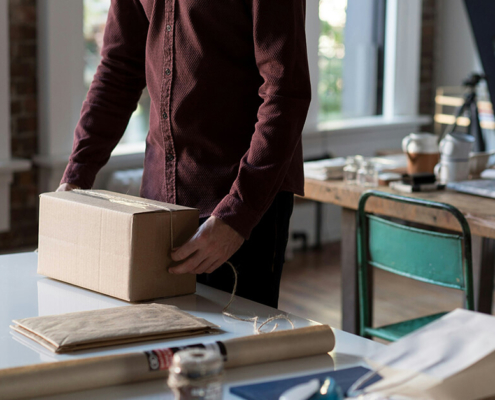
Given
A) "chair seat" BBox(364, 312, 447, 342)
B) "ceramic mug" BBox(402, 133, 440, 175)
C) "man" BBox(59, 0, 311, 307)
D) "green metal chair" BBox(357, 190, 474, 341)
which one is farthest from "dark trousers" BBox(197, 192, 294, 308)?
"ceramic mug" BBox(402, 133, 440, 175)

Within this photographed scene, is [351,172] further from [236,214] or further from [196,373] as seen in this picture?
[196,373]

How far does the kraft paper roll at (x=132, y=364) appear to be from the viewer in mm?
782

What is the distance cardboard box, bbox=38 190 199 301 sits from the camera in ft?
3.69

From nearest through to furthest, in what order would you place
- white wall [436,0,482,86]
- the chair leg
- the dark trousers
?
the dark trousers
the chair leg
white wall [436,0,482,86]


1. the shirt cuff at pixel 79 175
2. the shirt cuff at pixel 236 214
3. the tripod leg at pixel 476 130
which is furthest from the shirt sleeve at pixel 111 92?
the tripod leg at pixel 476 130

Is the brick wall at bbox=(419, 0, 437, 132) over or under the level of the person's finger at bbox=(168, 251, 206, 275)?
over

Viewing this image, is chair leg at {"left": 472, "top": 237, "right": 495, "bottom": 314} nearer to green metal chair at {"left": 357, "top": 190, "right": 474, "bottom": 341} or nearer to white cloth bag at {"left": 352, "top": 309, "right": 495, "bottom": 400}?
green metal chair at {"left": 357, "top": 190, "right": 474, "bottom": 341}

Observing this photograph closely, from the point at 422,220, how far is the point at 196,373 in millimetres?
1525

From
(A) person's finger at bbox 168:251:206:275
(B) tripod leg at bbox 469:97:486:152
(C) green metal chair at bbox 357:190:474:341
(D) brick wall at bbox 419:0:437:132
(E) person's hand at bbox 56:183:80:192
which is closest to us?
(A) person's finger at bbox 168:251:206:275

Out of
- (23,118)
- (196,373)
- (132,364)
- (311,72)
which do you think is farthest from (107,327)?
(311,72)

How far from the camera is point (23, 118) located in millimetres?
3330

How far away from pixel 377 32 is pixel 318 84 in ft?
2.52

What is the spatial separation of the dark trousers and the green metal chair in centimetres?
50

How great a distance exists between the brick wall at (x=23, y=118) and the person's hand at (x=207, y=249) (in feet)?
7.80
